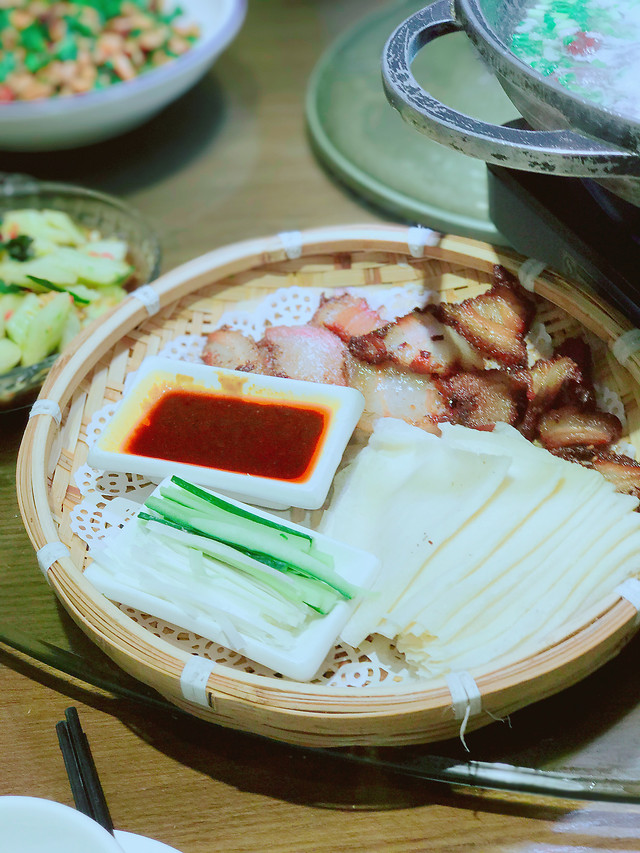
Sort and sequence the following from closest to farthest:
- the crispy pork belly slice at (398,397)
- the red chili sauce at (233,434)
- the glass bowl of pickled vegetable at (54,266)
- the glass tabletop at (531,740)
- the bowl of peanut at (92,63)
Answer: the glass tabletop at (531,740), the red chili sauce at (233,434), the crispy pork belly slice at (398,397), the glass bowl of pickled vegetable at (54,266), the bowl of peanut at (92,63)

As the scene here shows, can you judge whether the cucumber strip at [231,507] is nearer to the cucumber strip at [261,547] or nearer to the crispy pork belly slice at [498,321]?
the cucumber strip at [261,547]

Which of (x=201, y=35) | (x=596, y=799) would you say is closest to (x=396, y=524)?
(x=596, y=799)

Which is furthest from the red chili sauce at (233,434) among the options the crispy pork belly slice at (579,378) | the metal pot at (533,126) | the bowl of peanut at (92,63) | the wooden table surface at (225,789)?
the bowl of peanut at (92,63)

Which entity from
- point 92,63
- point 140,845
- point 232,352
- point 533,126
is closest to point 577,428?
point 533,126

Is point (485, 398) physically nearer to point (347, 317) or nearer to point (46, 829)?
point (347, 317)

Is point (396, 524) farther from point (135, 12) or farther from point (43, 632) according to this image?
point (135, 12)

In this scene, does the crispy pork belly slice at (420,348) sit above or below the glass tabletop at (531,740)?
above
